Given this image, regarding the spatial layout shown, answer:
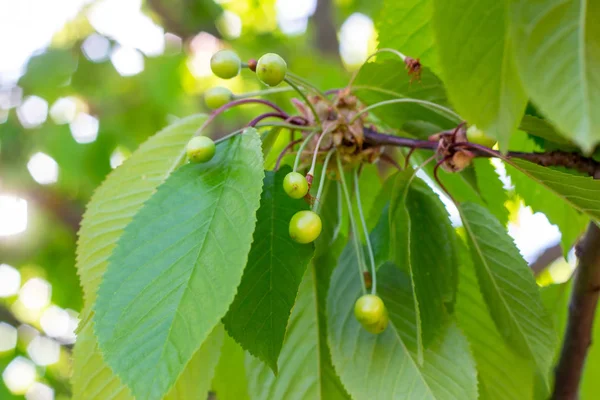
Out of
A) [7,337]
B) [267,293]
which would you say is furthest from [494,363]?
[7,337]

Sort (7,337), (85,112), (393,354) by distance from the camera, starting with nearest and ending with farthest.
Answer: (393,354), (7,337), (85,112)

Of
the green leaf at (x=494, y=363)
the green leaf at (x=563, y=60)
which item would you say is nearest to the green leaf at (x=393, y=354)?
the green leaf at (x=494, y=363)

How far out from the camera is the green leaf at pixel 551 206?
111 centimetres

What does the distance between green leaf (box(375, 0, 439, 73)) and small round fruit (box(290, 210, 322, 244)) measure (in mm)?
378

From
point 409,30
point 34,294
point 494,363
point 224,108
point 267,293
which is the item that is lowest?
point 267,293

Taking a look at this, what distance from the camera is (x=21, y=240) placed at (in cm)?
300

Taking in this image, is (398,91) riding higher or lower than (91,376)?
higher

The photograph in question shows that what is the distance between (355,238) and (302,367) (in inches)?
9.2

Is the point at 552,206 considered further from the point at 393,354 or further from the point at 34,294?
the point at 34,294

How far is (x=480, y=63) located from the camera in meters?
0.53

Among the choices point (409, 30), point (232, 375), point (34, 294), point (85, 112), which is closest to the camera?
point (409, 30)

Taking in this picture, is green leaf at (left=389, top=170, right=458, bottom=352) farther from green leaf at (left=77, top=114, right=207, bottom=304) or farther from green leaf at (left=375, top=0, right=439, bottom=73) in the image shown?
green leaf at (left=77, top=114, right=207, bottom=304)

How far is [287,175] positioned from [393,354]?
31 centimetres

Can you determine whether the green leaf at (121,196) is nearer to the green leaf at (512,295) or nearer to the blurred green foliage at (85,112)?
the green leaf at (512,295)
